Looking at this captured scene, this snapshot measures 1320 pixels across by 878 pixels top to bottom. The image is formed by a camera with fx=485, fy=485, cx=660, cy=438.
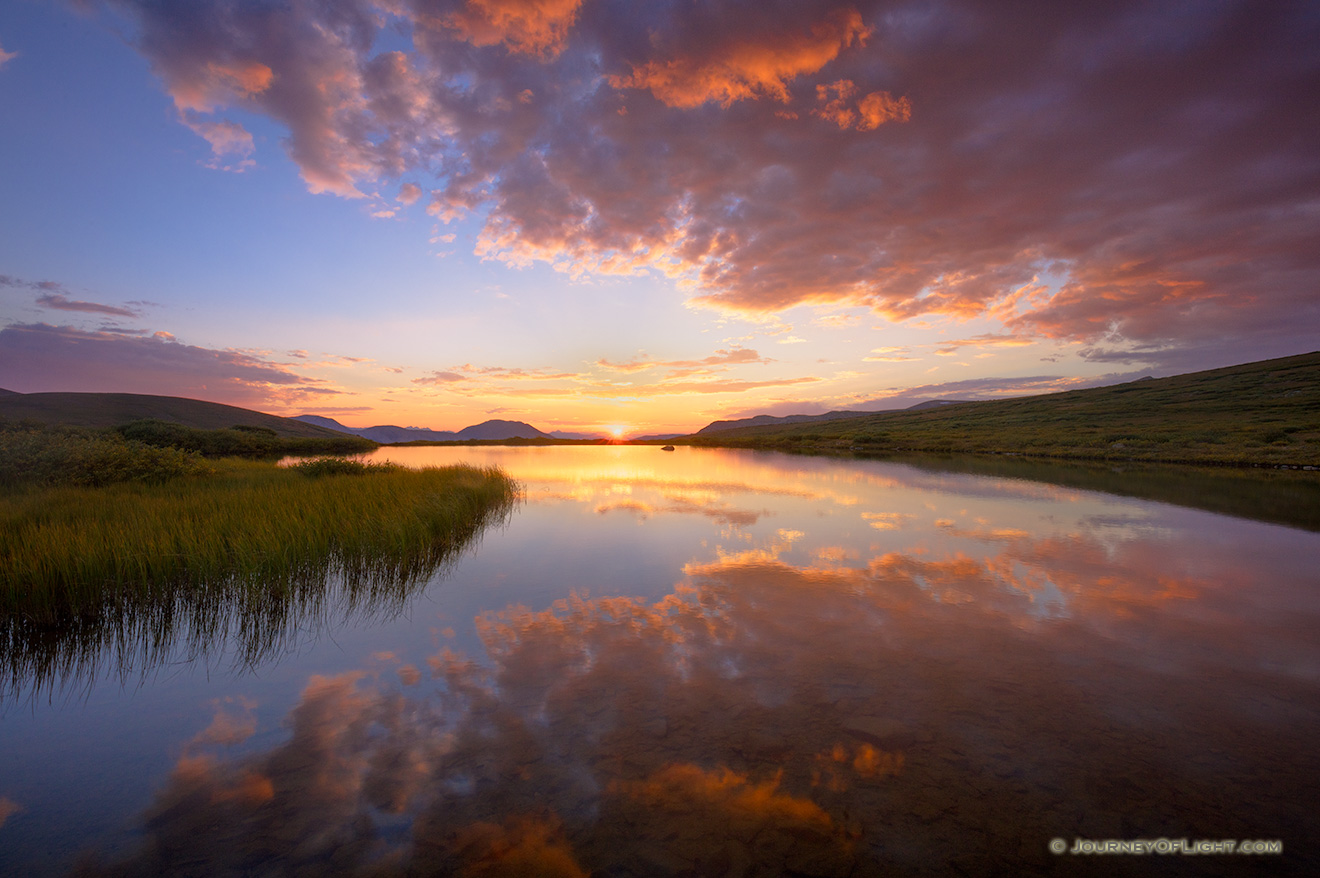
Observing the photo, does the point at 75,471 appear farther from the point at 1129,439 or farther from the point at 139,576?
the point at 1129,439

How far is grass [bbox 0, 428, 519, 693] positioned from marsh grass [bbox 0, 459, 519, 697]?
27 millimetres

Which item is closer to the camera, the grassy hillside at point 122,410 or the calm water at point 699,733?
the calm water at point 699,733

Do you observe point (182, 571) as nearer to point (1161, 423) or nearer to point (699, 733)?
point (699, 733)

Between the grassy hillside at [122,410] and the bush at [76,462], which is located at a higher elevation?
the grassy hillside at [122,410]

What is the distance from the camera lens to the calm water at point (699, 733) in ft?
12.3

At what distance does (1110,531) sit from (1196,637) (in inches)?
379

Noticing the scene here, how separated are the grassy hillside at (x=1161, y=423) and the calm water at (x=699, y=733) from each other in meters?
47.0

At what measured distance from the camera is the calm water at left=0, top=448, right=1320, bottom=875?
3754 millimetres

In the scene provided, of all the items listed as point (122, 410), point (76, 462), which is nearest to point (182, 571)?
point (76, 462)

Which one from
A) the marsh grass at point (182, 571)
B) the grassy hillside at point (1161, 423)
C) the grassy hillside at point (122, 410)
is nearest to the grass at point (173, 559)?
the marsh grass at point (182, 571)

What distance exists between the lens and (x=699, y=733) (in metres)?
5.19

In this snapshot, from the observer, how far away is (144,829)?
396 cm

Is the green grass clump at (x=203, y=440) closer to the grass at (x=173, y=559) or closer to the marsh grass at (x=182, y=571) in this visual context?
the grass at (x=173, y=559)

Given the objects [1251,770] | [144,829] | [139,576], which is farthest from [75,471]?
[1251,770]
